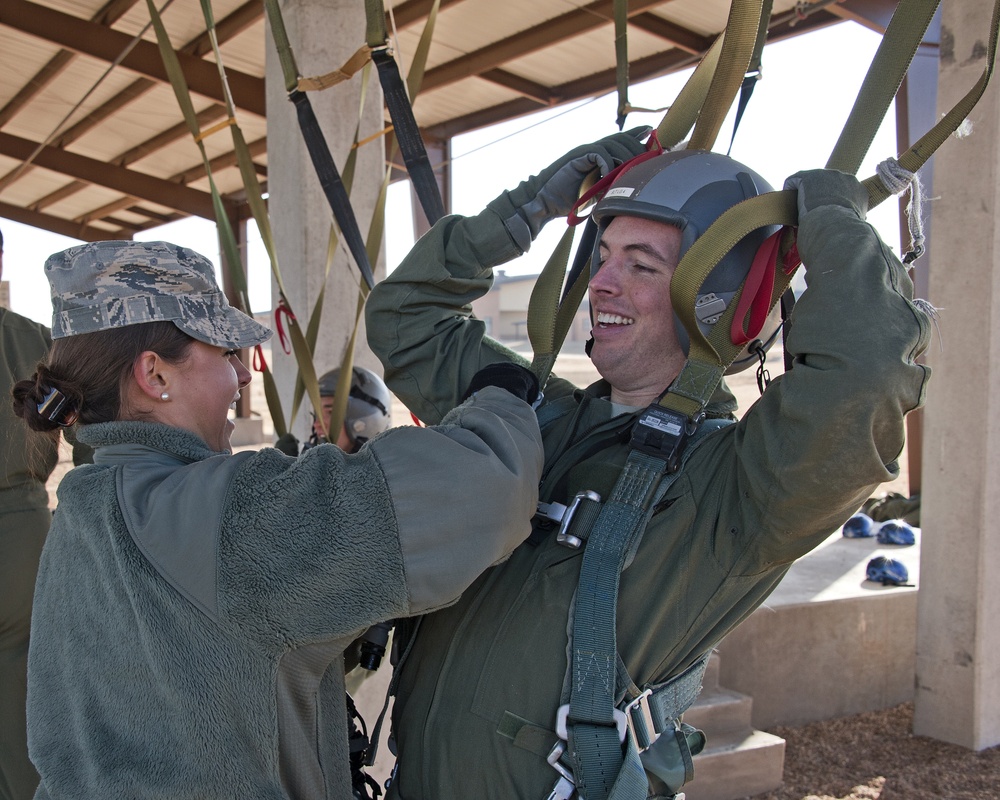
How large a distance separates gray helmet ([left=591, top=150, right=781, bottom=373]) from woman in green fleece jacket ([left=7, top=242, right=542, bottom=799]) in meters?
0.63

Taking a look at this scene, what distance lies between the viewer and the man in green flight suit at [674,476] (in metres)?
1.39

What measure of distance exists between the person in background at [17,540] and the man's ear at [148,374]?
1.45m

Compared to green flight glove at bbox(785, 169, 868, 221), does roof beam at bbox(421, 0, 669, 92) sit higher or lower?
higher

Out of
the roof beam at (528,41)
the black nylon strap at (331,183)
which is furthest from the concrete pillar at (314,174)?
the roof beam at (528,41)

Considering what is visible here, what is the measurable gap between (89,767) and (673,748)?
0.91 metres

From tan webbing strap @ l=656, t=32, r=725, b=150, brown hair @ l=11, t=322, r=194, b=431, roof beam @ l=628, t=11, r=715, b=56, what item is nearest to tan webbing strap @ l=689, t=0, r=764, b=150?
tan webbing strap @ l=656, t=32, r=725, b=150

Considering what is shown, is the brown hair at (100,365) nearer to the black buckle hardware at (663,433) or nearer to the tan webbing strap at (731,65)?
the black buckle hardware at (663,433)

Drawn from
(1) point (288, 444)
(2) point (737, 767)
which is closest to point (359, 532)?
(1) point (288, 444)

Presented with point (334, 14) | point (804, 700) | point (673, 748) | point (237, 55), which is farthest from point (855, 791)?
point (237, 55)

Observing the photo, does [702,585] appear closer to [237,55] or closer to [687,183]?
[687,183]

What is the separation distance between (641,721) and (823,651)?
422 centimetres

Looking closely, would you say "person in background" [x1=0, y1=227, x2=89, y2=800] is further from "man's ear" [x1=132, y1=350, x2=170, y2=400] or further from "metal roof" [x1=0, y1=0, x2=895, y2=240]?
"metal roof" [x1=0, y1=0, x2=895, y2=240]

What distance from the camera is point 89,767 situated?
1.28 meters

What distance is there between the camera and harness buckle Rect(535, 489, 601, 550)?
5.15ft
